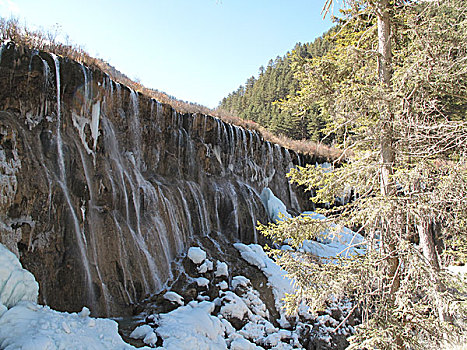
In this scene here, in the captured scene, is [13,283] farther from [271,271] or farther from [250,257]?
[271,271]

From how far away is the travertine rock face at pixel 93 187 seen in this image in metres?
5.96

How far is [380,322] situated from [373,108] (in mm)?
3118

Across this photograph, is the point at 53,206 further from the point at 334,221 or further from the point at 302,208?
the point at 302,208

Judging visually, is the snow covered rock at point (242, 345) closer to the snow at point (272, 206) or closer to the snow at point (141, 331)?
the snow at point (141, 331)

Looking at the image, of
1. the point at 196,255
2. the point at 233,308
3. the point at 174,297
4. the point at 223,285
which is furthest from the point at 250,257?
the point at 174,297

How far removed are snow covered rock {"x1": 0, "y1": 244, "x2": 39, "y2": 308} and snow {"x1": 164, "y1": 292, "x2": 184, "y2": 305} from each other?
319 centimetres

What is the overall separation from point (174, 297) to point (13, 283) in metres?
3.73

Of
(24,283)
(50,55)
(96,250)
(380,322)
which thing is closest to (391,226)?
(380,322)

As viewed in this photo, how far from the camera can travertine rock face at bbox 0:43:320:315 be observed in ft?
19.6

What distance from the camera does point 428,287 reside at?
3516 mm

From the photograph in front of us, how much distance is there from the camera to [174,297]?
7262 millimetres

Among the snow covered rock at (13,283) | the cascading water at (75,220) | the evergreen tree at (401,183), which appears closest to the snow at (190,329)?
the cascading water at (75,220)

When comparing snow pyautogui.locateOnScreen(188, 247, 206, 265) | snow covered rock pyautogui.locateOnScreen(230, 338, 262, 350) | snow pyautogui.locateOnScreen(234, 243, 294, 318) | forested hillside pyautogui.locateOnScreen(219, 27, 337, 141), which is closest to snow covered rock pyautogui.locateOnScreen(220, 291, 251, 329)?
snow covered rock pyautogui.locateOnScreen(230, 338, 262, 350)

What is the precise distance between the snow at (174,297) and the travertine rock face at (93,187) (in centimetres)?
67
